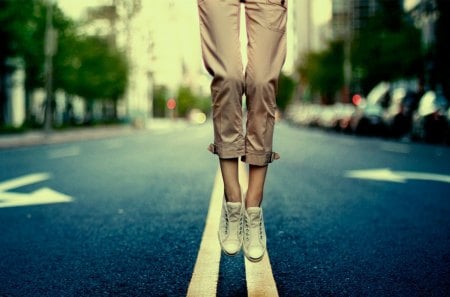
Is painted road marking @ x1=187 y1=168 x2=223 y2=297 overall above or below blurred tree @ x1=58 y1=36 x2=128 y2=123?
below

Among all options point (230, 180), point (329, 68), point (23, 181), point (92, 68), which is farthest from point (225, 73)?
point (329, 68)

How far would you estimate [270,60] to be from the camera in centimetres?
298

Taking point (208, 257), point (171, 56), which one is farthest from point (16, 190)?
point (171, 56)

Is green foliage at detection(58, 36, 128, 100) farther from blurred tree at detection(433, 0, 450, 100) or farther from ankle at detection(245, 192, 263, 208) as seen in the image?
ankle at detection(245, 192, 263, 208)

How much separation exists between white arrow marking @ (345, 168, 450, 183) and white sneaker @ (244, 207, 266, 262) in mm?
4700

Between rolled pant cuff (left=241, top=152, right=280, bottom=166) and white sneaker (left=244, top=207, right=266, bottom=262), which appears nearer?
white sneaker (left=244, top=207, right=266, bottom=262)

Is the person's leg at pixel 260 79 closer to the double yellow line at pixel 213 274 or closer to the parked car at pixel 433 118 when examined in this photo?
the double yellow line at pixel 213 274

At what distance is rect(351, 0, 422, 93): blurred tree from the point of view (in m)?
36.9

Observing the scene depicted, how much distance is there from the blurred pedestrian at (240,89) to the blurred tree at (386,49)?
34217 mm

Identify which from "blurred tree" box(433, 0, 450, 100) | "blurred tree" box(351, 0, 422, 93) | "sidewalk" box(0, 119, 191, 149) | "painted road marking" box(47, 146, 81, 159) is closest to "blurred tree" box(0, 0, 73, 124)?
"sidewalk" box(0, 119, 191, 149)

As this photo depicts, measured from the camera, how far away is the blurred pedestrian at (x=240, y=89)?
2.92m

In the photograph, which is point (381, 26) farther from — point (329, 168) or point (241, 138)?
point (241, 138)

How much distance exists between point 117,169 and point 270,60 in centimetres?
655

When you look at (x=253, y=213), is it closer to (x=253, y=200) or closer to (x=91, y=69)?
(x=253, y=200)
